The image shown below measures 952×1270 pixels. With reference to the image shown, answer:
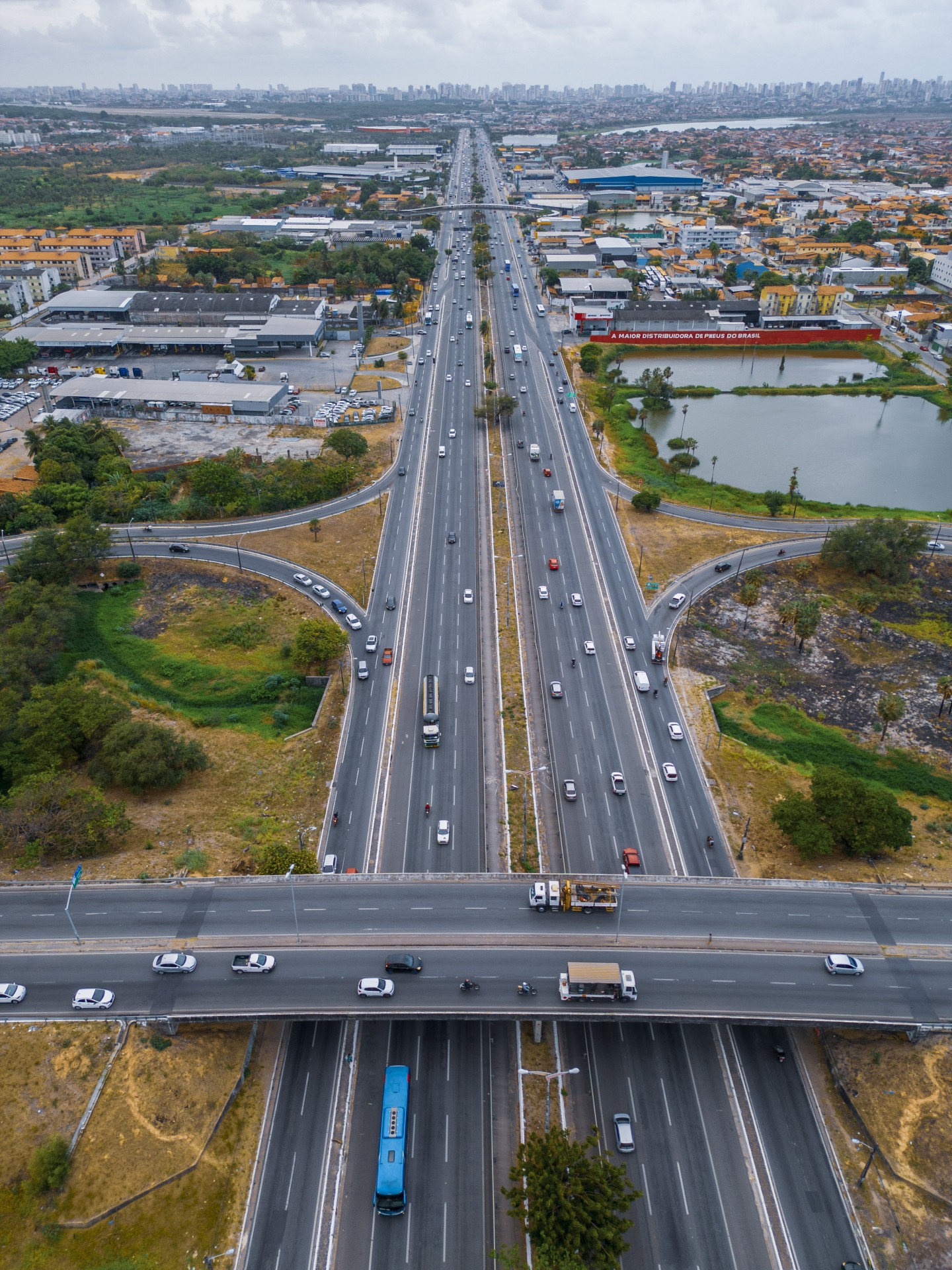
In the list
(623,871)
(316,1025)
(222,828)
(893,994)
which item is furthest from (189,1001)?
(893,994)

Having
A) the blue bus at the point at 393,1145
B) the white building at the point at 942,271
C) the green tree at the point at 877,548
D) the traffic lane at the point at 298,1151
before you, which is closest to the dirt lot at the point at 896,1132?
the blue bus at the point at 393,1145

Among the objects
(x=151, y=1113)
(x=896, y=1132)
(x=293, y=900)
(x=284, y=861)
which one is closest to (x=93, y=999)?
(x=151, y=1113)

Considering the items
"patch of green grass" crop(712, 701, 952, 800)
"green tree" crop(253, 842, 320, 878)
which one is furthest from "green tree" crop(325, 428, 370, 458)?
"green tree" crop(253, 842, 320, 878)

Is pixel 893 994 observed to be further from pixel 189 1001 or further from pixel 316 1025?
pixel 189 1001

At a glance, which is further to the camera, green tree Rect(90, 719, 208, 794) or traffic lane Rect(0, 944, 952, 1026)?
green tree Rect(90, 719, 208, 794)

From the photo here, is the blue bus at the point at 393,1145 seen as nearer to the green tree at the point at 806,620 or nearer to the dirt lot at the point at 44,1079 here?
the dirt lot at the point at 44,1079

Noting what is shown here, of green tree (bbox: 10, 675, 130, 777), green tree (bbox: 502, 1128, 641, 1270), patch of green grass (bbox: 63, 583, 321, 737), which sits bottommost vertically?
green tree (bbox: 502, 1128, 641, 1270)

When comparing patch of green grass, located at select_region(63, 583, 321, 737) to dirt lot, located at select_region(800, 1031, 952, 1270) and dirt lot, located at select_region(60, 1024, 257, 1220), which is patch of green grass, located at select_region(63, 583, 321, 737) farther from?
dirt lot, located at select_region(800, 1031, 952, 1270)
